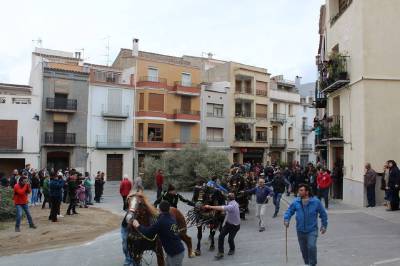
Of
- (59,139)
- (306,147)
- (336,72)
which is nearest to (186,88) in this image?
(59,139)

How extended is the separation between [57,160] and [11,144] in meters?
4.43

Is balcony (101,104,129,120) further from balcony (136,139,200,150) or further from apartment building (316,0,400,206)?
apartment building (316,0,400,206)

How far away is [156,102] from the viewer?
44.1 meters

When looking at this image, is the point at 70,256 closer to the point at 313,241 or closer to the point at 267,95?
the point at 313,241

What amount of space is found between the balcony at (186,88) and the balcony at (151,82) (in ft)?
4.83

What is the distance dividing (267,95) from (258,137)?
6.07 m

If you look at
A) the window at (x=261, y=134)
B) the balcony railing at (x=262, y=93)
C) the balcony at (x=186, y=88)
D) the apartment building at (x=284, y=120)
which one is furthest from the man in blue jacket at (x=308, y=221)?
the apartment building at (x=284, y=120)

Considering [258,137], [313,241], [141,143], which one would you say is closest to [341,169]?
[313,241]

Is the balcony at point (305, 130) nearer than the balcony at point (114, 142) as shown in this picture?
No

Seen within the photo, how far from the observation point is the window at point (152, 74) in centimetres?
4435

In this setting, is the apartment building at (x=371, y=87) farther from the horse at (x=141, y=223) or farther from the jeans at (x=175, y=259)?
the jeans at (x=175, y=259)

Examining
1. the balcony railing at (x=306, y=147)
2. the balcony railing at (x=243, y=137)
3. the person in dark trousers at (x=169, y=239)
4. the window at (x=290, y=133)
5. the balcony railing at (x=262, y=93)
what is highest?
the balcony railing at (x=262, y=93)

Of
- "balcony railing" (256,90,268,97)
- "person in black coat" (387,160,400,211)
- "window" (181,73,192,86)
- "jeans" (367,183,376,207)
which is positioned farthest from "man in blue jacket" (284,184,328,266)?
"balcony railing" (256,90,268,97)

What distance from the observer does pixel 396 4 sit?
17500 mm
